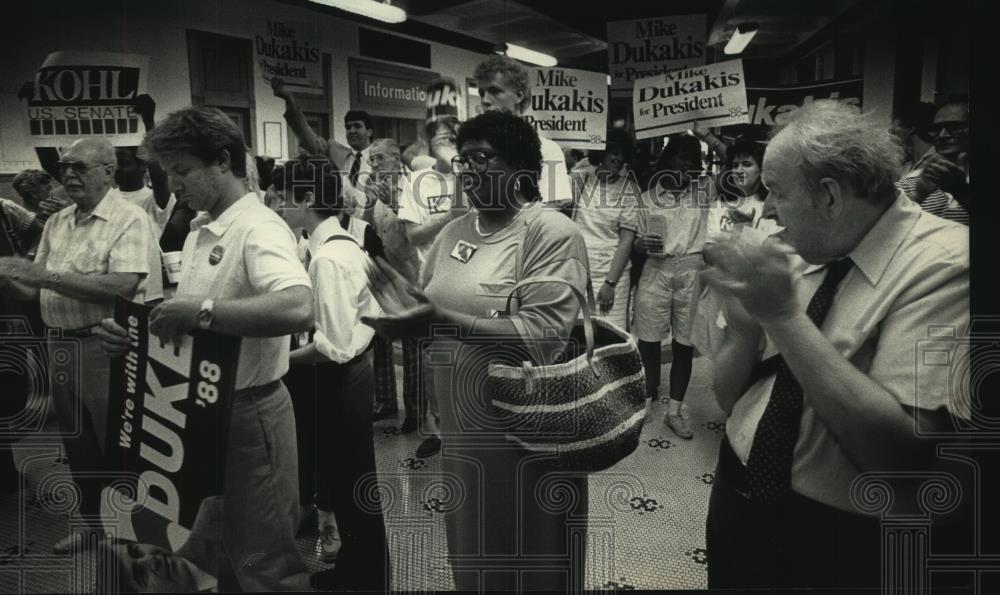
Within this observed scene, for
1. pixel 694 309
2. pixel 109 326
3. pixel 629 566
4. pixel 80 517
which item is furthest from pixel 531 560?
pixel 80 517

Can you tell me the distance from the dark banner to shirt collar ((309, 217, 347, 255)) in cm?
143

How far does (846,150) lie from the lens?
4.53 ft

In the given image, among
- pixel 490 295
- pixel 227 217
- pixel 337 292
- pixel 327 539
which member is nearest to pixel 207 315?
pixel 227 217

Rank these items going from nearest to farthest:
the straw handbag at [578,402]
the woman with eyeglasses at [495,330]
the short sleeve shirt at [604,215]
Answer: the straw handbag at [578,402], the woman with eyeglasses at [495,330], the short sleeve shirt at [604,215]

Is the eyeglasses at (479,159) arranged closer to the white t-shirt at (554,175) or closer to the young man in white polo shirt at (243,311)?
the white t-shirt at (554,175)

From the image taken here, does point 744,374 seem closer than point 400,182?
Yes

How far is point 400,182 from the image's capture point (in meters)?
2.37

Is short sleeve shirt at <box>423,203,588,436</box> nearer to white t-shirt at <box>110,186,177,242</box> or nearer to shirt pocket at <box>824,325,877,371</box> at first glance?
shirt pocket at <box>824,325,877,371</box>

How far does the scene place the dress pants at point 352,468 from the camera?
2.29 m

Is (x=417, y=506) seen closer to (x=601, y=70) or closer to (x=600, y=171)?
(x=600, y=171)

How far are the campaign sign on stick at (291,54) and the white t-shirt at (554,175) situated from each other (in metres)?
0.84

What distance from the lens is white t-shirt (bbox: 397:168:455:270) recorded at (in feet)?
7.63

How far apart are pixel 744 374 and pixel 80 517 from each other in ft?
7.91

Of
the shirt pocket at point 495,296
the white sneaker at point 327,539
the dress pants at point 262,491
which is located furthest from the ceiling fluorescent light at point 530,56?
the white sneaker at point 327,539
